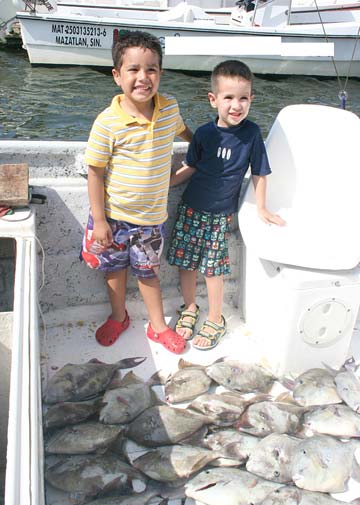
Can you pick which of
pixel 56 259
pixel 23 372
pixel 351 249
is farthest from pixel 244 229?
pixel 23 372

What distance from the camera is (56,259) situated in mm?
3051

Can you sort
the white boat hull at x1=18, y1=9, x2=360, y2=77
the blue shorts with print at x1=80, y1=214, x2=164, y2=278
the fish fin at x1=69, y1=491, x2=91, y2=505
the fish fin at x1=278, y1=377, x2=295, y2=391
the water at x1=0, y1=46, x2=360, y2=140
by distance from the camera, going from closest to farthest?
the fish fin at x1=69, y1=491, x2=91, y2=505, the blue shorts with print at x1=80, y1=214, x2=164, y2=278, the fish fin at x1=278, y1=377, x2=295, y2=391, the water at x1=0, y1=46, x2=360, y2=140, the white boat hull at x1=18, y1=9, x2=360, y2=77

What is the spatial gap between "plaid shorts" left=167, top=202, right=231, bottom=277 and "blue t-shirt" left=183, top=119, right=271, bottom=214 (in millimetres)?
62

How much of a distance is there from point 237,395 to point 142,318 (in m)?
0.83

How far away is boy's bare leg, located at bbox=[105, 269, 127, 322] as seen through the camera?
9.70 feet

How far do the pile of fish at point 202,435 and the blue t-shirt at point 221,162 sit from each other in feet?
2.95

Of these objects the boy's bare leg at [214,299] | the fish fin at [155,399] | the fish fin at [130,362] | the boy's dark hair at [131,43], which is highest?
the boy's dark hair at [131,43]

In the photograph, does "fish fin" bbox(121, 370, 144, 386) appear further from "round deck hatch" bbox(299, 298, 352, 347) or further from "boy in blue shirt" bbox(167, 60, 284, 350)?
"round deck hatch" bbox(299, 298, 352, 347)

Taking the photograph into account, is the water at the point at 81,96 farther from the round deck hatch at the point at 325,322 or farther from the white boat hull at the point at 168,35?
the round deck hatch at the point at 325,322

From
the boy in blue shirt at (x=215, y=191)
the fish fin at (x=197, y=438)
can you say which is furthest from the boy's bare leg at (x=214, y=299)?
the fish fin at (x=197, y=438)

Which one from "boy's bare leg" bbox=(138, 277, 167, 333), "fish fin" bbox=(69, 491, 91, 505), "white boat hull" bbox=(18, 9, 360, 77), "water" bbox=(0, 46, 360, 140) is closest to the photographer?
"fish fin" bbox=(69, 491, 91, 505)

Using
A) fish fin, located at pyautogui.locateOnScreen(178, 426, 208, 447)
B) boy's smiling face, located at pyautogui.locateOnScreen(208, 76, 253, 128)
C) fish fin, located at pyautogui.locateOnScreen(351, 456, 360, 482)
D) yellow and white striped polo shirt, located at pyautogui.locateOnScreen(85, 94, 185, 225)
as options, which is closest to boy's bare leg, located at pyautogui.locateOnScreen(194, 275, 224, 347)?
yellow and white striped polo shirt, located at pyautogui.locateOnScreen(85, 94, 185, 225)

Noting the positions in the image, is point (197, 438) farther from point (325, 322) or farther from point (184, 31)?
point (184, 31)

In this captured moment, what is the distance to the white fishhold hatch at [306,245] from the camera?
8.70 feet
